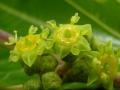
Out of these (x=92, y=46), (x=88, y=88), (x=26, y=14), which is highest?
(x=26, y=14)

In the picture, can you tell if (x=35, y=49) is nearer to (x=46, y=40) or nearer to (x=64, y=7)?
(x=46, y=40)

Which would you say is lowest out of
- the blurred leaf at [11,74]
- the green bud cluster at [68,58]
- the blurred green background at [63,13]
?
the blurred leaf at [11,74]

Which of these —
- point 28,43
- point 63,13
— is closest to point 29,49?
point 28,43

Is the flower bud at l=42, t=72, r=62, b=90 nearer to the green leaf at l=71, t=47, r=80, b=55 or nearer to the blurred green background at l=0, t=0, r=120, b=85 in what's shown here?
the green leaf at l=71, t=47, r=80, b=55

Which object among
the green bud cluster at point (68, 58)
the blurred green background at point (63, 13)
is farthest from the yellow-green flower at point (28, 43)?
the blurred green background at point (63, 13)

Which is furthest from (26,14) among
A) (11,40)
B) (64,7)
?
(11,40)

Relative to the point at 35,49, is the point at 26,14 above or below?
above

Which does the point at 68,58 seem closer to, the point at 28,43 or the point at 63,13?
the point at 28,43

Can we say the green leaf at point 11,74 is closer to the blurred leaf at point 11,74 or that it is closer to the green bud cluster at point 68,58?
the blurred leaf at point 11,74
